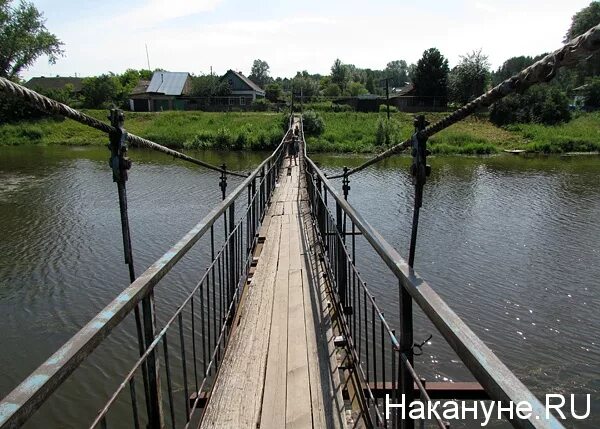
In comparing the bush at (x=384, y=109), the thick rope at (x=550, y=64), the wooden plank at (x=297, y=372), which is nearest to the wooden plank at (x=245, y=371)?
the wooden plank at (x=297, y=372)

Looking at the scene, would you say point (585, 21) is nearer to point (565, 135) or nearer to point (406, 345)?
point (565, 135)

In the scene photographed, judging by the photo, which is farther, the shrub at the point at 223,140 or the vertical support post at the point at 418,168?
the shrub at the point at 223,140

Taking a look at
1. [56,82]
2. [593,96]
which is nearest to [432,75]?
[593,96]

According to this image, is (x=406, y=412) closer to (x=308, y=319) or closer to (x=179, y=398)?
(x=308, y=319)

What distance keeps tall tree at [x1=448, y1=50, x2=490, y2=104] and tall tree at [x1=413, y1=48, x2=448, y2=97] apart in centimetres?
79

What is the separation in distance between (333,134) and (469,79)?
60.4ft

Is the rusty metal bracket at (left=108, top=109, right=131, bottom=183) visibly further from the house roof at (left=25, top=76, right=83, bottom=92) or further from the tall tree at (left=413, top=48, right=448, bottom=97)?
the house roof at (left=25, top=76, right=83, bottom=92)

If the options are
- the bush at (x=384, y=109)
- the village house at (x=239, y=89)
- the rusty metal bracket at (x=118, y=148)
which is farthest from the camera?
the village house at (x=239, y=89)

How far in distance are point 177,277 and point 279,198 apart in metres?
2.42

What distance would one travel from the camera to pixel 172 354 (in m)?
6.55

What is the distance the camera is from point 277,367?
291cm

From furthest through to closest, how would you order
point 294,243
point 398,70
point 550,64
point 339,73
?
point 398,70 < point 339,73 < point 294,243 < point 550,64

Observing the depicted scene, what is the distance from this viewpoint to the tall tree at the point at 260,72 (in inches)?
4178

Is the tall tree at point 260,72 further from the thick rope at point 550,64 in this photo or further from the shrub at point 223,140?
the thick rope at point 550,64
